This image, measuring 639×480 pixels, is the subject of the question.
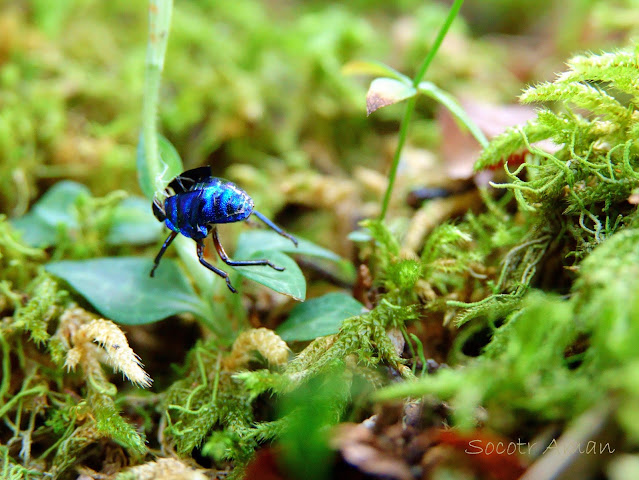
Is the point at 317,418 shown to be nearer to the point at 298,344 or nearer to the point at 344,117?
the point at 298,344

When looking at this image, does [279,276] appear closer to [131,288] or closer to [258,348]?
[258,348]

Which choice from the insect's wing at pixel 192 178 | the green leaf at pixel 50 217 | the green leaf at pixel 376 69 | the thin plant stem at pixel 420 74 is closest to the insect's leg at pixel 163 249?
the insect's wing at pixel 192 178

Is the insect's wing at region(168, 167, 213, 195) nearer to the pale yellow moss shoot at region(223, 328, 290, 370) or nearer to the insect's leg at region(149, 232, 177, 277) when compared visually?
the insect's leg at region(149, 232, 177, 277)

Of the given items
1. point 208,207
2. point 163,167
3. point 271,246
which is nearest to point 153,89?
point 163,167

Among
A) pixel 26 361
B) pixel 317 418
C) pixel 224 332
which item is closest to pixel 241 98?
pixel 224 332

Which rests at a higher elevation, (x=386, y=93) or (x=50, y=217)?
(x=386, y=93)

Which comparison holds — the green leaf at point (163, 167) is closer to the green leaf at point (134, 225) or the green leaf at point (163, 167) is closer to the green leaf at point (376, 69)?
the green leaf at point (134, 225)
